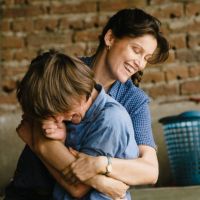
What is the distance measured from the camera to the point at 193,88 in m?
4.54

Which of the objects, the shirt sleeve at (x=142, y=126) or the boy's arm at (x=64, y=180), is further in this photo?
the shirt sleeve at (x=142, y=126)

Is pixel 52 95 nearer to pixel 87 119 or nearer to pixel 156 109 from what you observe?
pixel 87 119

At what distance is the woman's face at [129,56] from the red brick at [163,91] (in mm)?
1538

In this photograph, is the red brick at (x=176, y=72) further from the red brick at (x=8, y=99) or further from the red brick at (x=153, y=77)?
the red brick at (x=8, y=99)

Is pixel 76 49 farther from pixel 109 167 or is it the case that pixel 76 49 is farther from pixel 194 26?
pixel 109 167

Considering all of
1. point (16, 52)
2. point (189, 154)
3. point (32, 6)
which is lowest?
point (189, 154)

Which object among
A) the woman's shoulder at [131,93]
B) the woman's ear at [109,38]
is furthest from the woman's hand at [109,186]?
Result: the woman's ear at [109,38]

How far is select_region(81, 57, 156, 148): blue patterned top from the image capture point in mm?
2904

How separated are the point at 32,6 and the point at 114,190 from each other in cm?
241

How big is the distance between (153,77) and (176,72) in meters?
0.16

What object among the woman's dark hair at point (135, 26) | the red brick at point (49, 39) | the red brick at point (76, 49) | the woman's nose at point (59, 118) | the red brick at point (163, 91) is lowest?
the red brick at point (163, 91)

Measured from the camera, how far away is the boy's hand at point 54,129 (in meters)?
2.51

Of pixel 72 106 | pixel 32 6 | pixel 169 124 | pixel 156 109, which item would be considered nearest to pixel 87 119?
pixel 72 106

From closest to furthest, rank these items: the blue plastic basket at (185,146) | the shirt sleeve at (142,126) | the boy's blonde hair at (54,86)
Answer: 1. the boy's blonde hair at (54,86)
2. the shirt sleeve at (142,126)
3. the blue plastic basket at (185,146)
